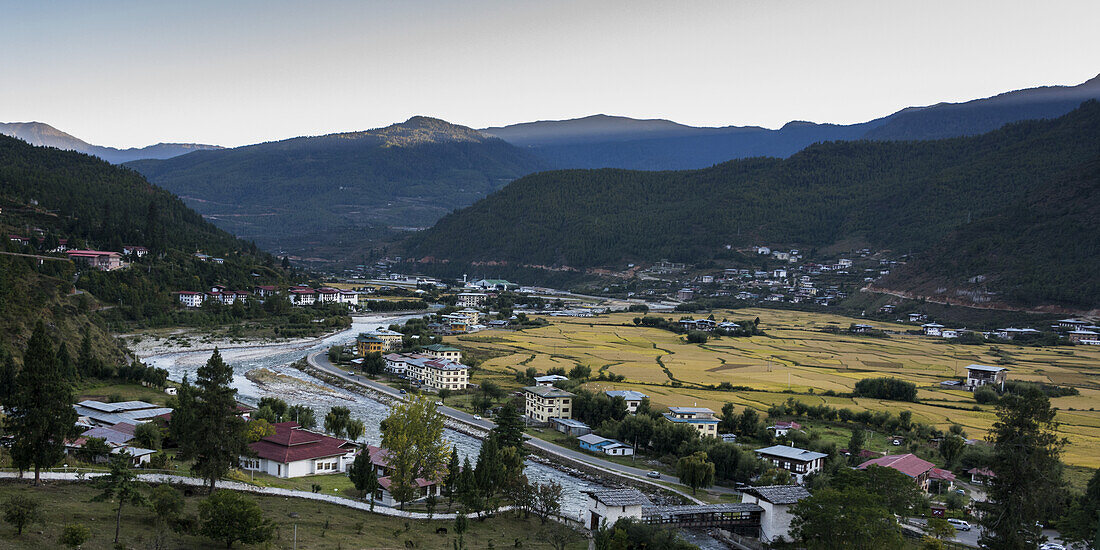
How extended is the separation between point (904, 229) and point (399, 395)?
331ft

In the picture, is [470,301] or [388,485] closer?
[388,485]

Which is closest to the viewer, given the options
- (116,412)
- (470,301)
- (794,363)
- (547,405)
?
(116,412)

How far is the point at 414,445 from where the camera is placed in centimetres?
2588

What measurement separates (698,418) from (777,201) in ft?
394

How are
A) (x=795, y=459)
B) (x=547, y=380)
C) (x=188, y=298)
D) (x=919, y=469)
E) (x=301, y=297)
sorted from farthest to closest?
(x=301, y=297) → (x=188, y=298) → (x=547, y=380) → (x=795, y=459) → (x=919, y=469)

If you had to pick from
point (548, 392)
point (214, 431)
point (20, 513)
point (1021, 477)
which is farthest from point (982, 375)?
point (20, 513)

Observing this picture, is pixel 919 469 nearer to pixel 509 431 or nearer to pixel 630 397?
pixel 630 397

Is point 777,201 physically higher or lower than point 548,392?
higher

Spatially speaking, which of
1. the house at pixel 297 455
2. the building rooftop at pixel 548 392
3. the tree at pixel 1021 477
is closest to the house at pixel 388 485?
the house at pixel 297 455

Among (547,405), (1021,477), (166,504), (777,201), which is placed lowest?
(547,405)

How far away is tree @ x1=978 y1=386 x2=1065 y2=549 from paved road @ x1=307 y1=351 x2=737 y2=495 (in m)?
11.3

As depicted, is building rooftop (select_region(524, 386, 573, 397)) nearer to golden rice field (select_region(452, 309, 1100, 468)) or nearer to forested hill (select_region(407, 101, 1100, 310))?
golden rice field (select_region(452, 309, 1100, 468))

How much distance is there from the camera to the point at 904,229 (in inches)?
4860

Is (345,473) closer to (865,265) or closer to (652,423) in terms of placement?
(652,423)
